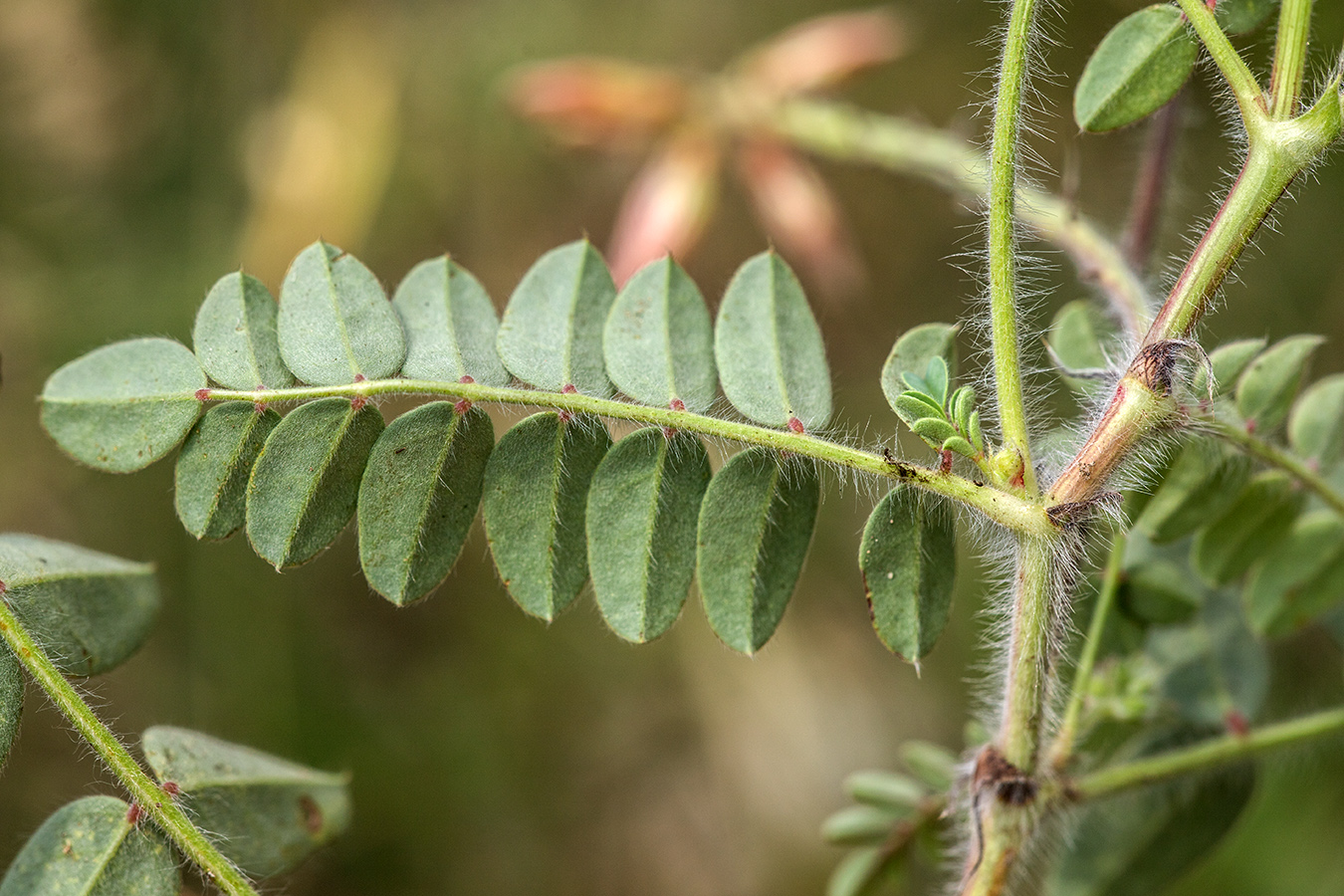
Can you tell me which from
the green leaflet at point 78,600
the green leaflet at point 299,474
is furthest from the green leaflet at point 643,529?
the green leaflet at point 78,600

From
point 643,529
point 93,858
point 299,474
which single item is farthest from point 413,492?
point 93,858

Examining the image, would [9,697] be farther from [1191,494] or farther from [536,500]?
[1191,494]

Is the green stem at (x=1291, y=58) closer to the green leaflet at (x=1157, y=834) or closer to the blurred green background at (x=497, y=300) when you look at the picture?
the green leaflet at (x=1157, y=834)

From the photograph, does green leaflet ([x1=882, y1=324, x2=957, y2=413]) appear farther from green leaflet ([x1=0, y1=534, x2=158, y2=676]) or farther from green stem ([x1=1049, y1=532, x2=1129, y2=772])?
green leaflet ([x1=0, y1=534, x2=158, y2=676])

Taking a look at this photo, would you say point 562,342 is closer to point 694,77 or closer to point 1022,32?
point 1022,32

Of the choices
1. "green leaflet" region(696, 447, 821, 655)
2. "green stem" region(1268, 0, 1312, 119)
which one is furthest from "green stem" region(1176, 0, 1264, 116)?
"green leaflet" region(696, 447, 821, 655)
